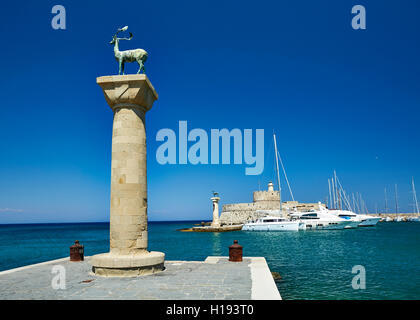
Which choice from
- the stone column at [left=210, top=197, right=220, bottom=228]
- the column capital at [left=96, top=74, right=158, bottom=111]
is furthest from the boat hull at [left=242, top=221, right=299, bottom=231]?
the column capital at [left=96, top=74, right=158, bottom=111]

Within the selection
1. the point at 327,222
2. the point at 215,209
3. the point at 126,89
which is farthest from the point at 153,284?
the point at 327,222

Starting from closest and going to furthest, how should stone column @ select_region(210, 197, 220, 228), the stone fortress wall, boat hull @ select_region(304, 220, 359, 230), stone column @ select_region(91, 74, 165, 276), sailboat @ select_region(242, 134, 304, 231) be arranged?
1. stone column @ select_region(91, 74, 165, 276)
2. sailboat @ select_region(242, 134, 304, 231)
3. stone column @ select_region(210, 197, 220, 228)
4. boat hull @ select_region(304, 220, 359, 230)
5. the stone fortress wall

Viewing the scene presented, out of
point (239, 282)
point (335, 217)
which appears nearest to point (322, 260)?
point (239, 282)

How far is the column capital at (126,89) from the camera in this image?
10484 mm

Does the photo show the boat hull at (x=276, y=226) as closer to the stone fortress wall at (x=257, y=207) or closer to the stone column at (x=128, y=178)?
the stone fortress wall at (x=257, y=207)

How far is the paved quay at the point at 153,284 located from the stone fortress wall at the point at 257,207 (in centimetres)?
6569

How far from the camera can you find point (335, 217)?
5778 cm

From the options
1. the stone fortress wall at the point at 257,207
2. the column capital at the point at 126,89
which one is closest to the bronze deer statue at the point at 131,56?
the column capital at the point at 126,89

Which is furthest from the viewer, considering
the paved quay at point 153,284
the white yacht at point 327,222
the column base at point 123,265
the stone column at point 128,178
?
the white yacht at point 327,222

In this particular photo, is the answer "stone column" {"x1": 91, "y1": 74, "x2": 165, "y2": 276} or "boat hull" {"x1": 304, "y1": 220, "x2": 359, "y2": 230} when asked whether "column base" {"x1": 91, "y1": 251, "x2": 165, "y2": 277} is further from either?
"boat hull" {"x1": 304, "y1": 220, "x2": 359, "y2": 230}

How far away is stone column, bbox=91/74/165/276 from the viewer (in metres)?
10.4
